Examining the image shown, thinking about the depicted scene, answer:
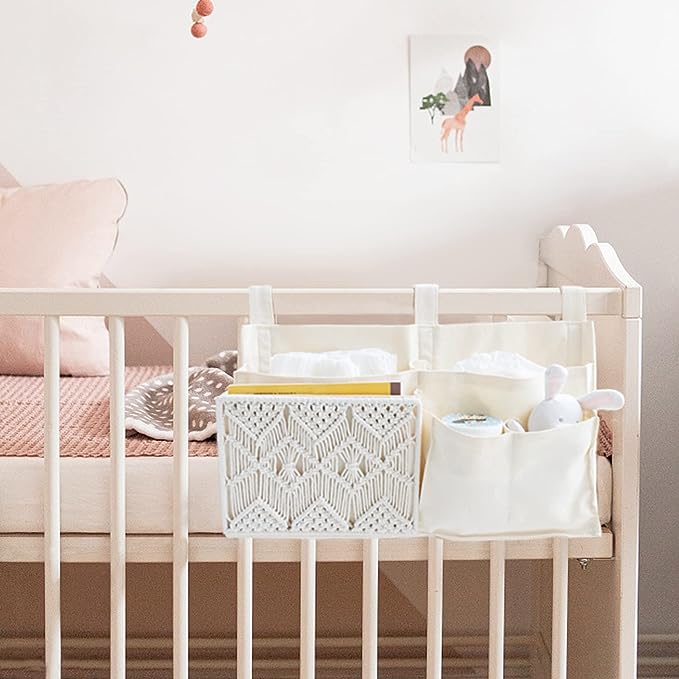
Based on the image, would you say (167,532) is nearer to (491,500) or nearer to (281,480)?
→ (281,480)

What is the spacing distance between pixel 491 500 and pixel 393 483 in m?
0.13

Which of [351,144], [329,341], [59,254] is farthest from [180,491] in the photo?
[351,144]

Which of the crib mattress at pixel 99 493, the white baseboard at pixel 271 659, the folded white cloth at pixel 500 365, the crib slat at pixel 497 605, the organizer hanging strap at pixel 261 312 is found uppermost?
the organizer hanging strap at pixel 261 312

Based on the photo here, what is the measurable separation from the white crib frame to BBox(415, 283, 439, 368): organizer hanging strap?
13mm

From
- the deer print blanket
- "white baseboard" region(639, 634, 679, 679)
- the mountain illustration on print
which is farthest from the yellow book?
"white baseboard" region(639, 634, 679, 679)

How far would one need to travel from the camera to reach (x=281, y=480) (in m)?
1.41

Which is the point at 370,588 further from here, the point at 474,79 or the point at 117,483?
the point at 474,79

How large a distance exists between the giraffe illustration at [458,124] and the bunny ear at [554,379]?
946mm

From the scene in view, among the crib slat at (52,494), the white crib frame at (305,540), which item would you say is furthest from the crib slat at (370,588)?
the crib slat at (52,494)

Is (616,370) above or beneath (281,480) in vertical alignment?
above

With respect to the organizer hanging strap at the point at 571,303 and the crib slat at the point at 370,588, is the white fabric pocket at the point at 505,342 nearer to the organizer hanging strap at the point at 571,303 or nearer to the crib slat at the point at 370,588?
the organizer hanging strap at the point at 571,303

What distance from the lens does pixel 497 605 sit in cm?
154

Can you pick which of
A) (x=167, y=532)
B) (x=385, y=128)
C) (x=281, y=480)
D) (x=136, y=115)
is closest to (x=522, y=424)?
(x=281, y=480)

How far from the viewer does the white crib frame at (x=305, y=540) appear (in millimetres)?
1461
